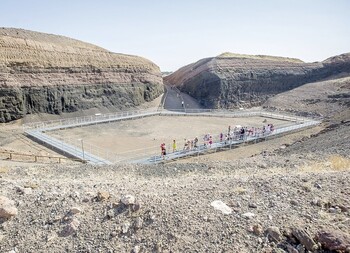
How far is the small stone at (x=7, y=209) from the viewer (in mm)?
6945

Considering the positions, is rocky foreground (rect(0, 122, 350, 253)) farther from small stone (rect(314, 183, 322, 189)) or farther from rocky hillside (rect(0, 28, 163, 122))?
rocky hillside (rect(0, 28, 163, 122))

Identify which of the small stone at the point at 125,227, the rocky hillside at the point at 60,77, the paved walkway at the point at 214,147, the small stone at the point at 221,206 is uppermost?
the rocky hillside at the point at 60,77

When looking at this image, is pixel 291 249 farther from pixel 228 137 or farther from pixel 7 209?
pixel 228 137

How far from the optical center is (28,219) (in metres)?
6.98

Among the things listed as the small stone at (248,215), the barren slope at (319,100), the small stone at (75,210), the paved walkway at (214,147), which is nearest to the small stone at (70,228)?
the small stone at (75,210)

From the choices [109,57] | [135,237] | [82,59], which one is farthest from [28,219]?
[109,57]

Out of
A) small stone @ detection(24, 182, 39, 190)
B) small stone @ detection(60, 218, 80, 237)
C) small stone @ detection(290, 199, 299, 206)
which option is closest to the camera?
small stone @ detection(60, 218, 80, 237)

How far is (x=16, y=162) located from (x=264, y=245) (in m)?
16.0

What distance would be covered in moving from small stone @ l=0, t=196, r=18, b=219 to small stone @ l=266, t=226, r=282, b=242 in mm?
5789

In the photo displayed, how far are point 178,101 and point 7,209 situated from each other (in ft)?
151

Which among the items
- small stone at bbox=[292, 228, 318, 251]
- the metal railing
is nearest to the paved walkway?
the metal railing

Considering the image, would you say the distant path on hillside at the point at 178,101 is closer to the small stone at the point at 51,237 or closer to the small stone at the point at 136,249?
the small stone at the point at 51,237

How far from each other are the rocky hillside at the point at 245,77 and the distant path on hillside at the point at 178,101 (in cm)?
151

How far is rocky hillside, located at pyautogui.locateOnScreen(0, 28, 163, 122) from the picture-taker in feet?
103
